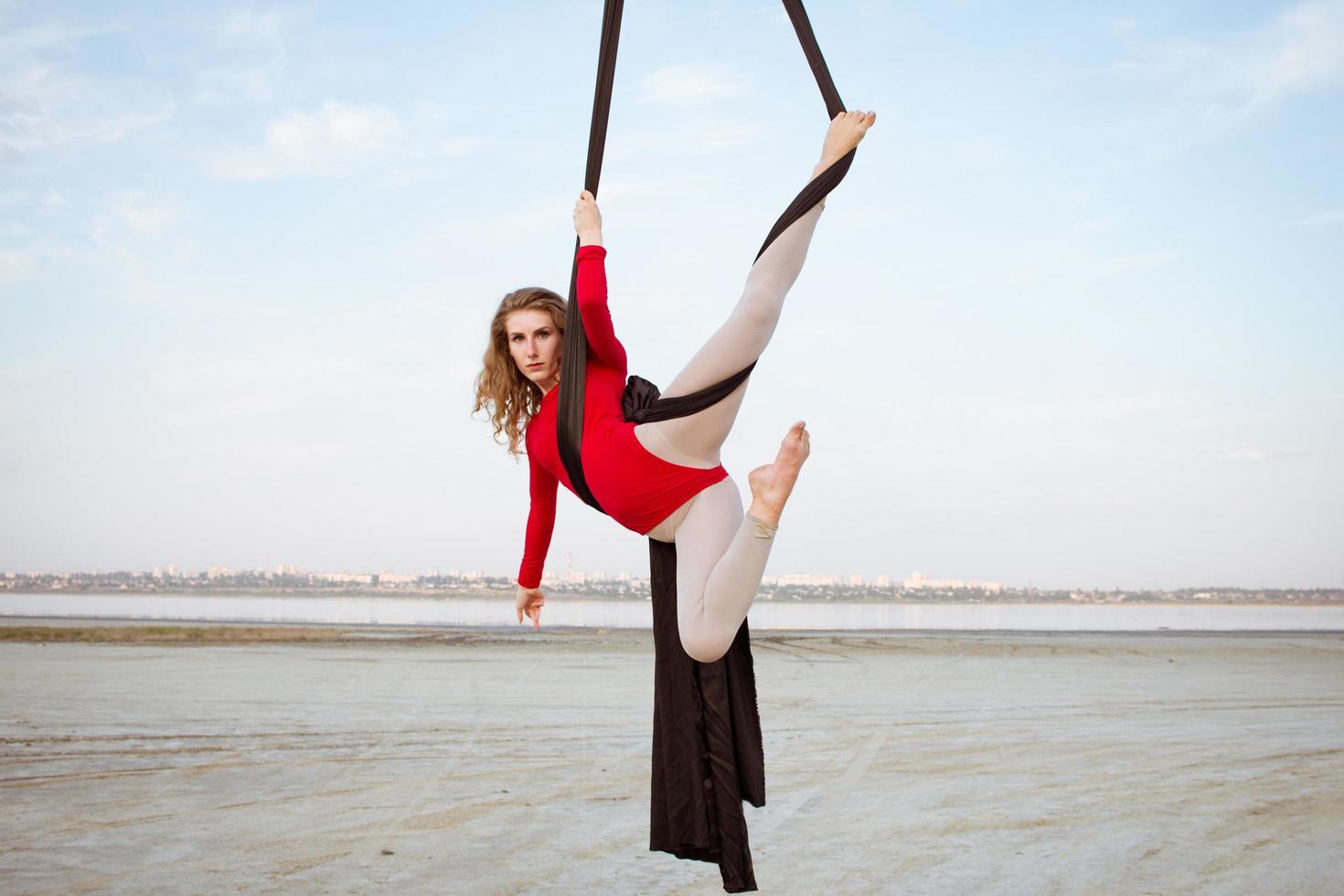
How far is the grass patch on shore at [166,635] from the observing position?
1875 cm

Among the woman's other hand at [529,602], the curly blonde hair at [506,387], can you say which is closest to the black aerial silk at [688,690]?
the curly blonde hair at [506,387]

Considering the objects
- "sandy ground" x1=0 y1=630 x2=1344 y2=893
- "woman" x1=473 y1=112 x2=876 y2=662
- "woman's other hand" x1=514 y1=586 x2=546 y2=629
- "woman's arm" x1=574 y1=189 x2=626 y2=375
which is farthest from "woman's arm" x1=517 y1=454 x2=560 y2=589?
"sandy ground" x1=0 y1=630 x2=1344 y2=893

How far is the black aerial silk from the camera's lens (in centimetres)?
292

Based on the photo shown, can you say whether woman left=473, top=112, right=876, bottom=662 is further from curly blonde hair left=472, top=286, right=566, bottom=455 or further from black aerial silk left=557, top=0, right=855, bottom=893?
curly blonde hair left=472, top=286, right=566, bottom=455

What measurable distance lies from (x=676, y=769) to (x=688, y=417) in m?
1.12

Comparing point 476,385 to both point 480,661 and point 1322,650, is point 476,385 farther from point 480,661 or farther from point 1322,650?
point 1322,650

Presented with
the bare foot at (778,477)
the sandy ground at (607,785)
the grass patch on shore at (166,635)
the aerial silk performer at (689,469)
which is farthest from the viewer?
the grass patch on shore at (166,635)

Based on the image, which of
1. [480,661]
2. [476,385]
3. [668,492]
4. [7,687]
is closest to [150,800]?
[476,385]

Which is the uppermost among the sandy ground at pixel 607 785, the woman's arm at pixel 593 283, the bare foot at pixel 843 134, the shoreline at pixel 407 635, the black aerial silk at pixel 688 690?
the bare foot at pixel 843 134

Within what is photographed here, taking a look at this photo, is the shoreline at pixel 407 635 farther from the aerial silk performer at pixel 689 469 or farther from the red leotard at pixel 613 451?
the red leotard at pixel 613 451

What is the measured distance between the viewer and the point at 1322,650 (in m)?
20.4

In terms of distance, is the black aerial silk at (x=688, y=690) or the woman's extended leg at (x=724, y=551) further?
the black aerial silk at (x=688, y=690)

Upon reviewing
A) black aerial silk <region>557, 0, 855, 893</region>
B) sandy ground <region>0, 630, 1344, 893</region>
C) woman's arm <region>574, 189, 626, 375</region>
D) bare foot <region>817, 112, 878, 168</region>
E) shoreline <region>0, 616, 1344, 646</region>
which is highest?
bare foot <region>817, 112, 878, 168</region>

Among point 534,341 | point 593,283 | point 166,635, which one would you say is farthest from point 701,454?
point 166,635
